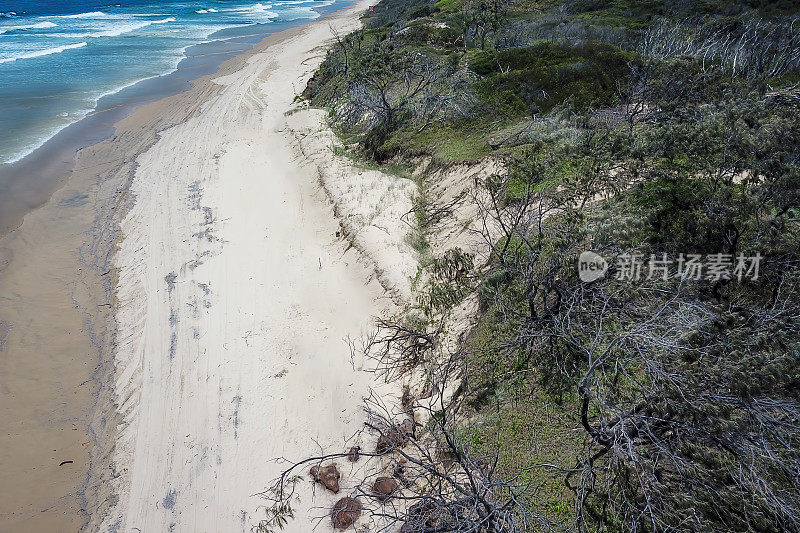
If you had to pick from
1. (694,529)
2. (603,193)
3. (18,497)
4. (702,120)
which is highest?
(702,120)

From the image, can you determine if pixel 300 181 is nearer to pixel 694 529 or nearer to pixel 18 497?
pixel 18 497

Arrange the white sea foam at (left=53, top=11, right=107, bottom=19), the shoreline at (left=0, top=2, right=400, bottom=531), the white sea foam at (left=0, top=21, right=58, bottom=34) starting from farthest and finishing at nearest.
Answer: the white sea foam at (left=53, top=11, right=107, bottom=19) → the white sea foam at (left=0, top=21, right=58, bottom=34) → the shoreline at (left=0, top=2, right=400, bottom=531)

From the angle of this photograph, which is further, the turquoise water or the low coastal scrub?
the turquoise water

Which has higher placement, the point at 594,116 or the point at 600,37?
the point at 600,37

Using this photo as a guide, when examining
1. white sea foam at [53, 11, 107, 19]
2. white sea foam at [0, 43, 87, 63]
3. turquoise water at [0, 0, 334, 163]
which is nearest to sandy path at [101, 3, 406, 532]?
turquoise water at [0, 0, 334, 163]

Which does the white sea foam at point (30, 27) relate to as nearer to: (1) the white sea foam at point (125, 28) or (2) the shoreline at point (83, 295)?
(1) the white sea foam at point (125, 28)

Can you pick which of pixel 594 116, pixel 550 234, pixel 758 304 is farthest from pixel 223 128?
pixel 758 304

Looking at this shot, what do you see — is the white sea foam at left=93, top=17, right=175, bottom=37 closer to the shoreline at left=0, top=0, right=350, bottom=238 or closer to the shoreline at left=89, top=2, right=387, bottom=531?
the shoreline at left=0, top=0, right=350, bottom=238
